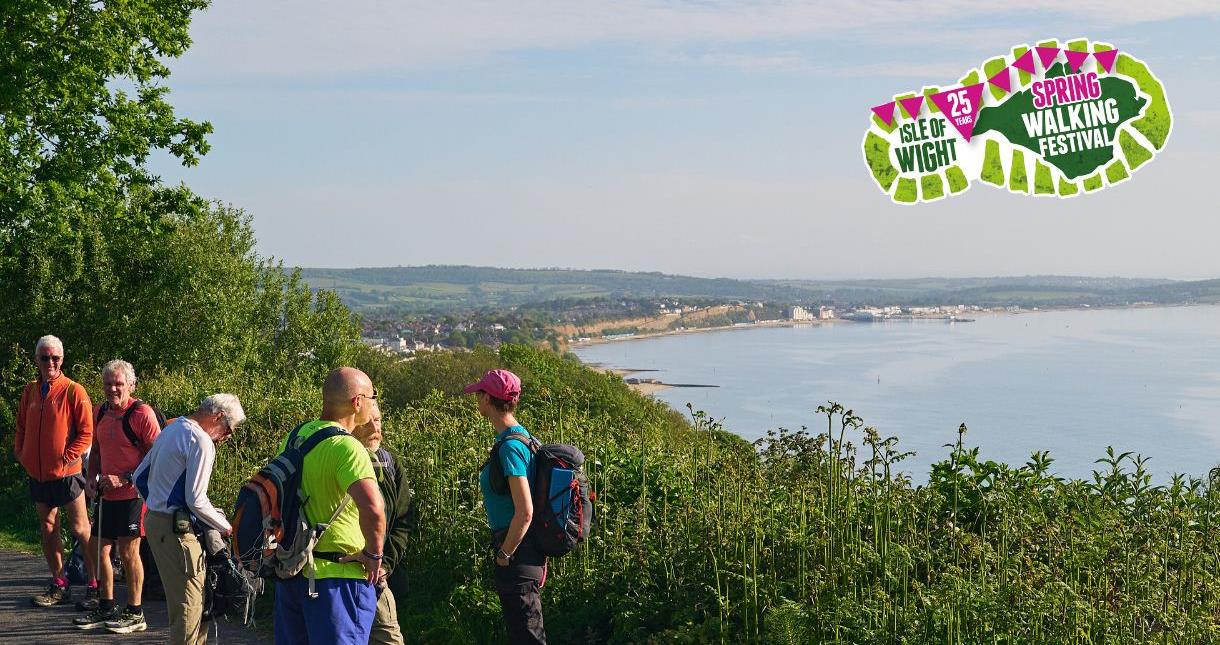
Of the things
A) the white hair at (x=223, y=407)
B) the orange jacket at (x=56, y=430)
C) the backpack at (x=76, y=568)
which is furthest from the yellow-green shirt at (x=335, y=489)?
the backpack at (x=76, y=568)

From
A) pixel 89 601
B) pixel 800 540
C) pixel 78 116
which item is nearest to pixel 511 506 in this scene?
pixel 800 540

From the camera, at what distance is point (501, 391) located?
208 inches

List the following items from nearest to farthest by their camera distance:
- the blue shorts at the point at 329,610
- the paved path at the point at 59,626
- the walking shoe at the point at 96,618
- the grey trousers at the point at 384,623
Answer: the blue shorts at the point at 329,610 < the grey trousers at the point at 384,623 < the paved path at the point at 59,626 < the walking shoe at the point at 96,618

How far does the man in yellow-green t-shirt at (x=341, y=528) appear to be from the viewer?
14.9ft

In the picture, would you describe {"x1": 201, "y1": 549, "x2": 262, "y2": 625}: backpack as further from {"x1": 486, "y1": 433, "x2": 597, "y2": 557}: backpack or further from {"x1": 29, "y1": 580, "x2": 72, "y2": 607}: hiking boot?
{"x1": 29, "y1": 580, "x2": 72, "y2": 607}: hiking boot

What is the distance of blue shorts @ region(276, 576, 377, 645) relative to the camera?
15.3 feet

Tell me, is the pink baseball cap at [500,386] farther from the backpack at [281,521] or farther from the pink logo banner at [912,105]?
the pink logo banner at [912,105]

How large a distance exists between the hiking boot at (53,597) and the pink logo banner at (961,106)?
10396mm

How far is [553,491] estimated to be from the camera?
5.27m

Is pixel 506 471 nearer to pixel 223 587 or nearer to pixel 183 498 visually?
pixel 183 498

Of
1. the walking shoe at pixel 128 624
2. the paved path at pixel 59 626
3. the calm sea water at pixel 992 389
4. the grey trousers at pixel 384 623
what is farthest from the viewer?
the calm sea water at pixel 992 389

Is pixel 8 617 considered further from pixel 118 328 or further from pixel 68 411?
pixel 118 328

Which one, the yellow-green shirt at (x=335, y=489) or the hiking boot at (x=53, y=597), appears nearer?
the yellow-green shirt at (x=335, y=489)

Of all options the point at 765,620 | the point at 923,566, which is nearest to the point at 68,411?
the point at 765,620
